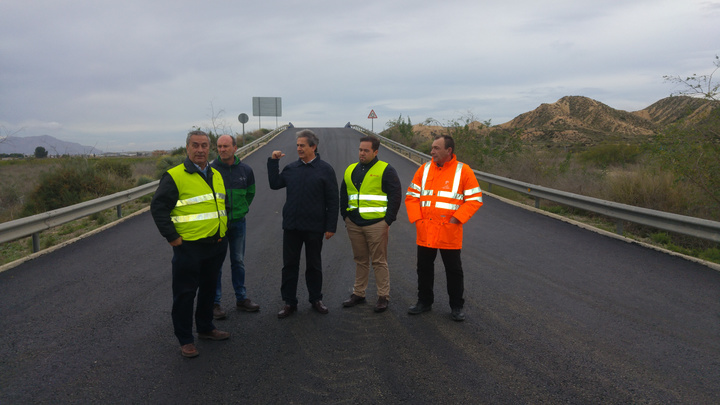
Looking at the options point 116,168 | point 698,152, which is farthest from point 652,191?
point 116,168

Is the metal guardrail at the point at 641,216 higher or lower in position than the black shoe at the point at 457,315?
higher

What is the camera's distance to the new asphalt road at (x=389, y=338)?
133 inches

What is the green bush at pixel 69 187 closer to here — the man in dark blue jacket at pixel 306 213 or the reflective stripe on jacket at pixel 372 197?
the man in dark blue jacket at pixel 306 213

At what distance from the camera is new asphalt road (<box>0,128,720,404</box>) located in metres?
3.39

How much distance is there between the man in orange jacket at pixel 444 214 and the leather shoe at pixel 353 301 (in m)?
0.63

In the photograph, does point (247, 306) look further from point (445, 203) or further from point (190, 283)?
point (445, 203)

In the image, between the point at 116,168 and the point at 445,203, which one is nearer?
the point at 445,203

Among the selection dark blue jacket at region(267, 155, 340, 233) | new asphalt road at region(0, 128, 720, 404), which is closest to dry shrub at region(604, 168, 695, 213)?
new asphalt road at region(0, 128, 720, 404)

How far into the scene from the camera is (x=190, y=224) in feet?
13.3

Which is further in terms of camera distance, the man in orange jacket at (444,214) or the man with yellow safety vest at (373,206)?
the man with yellow safety vest at (373,206)

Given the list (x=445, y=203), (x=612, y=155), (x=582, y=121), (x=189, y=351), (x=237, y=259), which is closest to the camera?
(x=189, y=351)

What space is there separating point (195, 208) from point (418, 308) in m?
2.54

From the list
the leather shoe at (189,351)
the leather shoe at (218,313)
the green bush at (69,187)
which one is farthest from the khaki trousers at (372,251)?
the green bush at (69,187)

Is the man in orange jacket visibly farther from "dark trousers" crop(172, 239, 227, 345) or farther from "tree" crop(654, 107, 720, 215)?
"tree" crop(654, 107, 720, 215)
